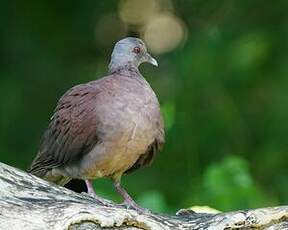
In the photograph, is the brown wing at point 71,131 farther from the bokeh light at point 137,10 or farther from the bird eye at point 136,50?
the bokeh light at point 137,10

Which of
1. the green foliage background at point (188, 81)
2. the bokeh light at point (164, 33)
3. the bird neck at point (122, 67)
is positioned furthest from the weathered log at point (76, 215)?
the bokeh light at point (164, 33)

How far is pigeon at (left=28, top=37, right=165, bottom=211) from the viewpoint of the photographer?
6.65 m

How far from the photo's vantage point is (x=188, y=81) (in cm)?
973

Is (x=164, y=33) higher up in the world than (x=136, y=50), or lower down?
higher up

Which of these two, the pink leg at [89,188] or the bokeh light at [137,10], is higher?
the bokeh light at [137,10]

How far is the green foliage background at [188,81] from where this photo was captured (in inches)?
376

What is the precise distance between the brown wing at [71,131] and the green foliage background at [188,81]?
71.9 inches

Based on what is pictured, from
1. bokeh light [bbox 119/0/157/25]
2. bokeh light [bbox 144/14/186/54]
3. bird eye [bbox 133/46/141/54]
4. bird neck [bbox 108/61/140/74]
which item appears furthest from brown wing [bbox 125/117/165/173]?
bokeh light [bbox 119/0/157/25]

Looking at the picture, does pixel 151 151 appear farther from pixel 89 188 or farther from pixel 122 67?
pixel 122 67

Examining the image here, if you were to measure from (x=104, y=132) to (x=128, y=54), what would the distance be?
65cm

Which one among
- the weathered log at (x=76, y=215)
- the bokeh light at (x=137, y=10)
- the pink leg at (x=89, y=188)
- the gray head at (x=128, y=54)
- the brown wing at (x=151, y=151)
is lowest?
the weathered log at (x=76, y=215)

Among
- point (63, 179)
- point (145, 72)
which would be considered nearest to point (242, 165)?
point (63, 179)

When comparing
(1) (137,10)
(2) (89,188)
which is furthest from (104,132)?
(1) (137,10)

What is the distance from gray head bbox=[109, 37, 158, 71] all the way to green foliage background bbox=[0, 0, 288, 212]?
1529 mm
